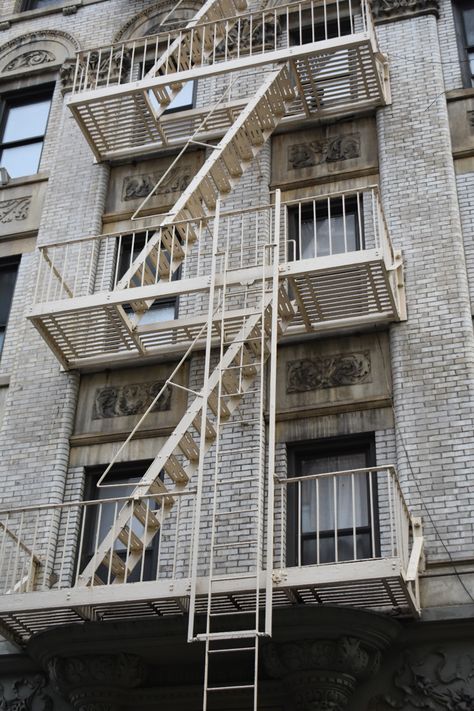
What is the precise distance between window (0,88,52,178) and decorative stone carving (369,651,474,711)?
1075 cm

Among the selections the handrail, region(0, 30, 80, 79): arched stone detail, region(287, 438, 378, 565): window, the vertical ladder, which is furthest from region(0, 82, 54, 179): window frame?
region(287, 438, 378, 565): window

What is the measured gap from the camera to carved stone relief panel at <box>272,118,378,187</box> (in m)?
16.6

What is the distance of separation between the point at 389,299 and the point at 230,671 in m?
5.07

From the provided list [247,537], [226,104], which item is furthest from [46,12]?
[247,537]

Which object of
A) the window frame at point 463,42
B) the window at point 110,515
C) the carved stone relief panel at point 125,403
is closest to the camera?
the window at point 110,515

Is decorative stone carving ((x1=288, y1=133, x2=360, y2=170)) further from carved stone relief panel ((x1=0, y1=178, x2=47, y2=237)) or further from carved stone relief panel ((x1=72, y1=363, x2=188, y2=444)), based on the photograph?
carved stone relief panel ((x1=0, y1=178, x2=47, y2=237))

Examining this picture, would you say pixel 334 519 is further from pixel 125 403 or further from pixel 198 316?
pixel 125 403

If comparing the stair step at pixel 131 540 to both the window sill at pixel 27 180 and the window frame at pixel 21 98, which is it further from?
the window frame at pixel 21 98

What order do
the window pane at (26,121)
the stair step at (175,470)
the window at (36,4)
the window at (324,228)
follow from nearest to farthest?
the stair step at (175,470) < the window at (324,228) < the window pane at (26,121) < the window at (36,4)

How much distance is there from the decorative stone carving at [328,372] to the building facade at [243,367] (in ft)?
0.12

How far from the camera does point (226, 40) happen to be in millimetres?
17031

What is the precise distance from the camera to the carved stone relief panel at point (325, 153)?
1658 cm

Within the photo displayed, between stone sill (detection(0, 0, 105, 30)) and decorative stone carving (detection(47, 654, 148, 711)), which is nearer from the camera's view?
decorative stone carving (detection(47, 654, 148, 711))

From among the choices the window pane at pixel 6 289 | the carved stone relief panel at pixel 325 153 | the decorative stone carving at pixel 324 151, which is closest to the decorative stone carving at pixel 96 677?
the window pane at pixel 6 289
